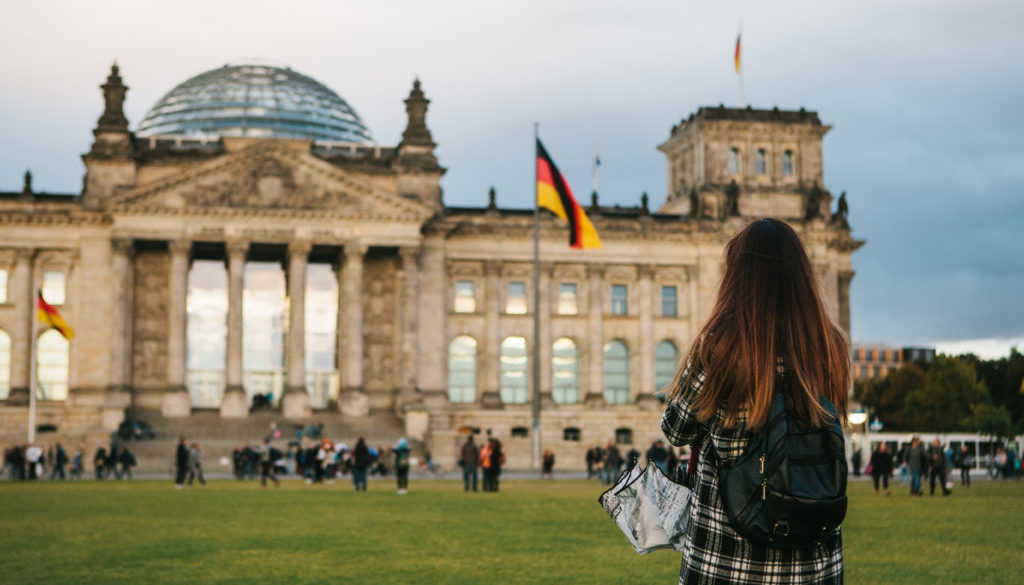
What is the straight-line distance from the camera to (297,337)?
242 ft

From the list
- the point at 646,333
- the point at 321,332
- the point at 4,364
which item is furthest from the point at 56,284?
the point at 646,333

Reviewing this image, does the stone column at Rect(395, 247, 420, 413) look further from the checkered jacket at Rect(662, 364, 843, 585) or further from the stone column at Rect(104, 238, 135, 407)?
the checkered jacket at Rect(662, 364, 843, 585)

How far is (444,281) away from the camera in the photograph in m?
79.1

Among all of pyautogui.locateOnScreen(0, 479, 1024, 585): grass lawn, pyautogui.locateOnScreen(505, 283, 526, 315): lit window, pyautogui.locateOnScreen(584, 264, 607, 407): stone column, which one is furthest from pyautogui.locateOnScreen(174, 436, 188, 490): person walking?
pyautogui.locateOnScreen(584, 264, 607, 407): stone column

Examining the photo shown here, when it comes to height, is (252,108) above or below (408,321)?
above

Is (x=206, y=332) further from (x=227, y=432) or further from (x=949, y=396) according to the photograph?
(x=949, y=396)

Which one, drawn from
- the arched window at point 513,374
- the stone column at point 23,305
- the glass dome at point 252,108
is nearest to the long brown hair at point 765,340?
the stone column at point 23,305

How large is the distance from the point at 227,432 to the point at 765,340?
6552 cm

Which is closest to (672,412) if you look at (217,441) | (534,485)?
(534,485)

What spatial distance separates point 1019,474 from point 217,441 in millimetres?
40919

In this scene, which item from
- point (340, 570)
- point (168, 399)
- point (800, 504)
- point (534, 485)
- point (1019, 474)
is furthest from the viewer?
point (168, 399)

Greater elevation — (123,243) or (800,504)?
(123,243)

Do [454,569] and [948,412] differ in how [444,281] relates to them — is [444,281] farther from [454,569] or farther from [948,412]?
[454,569]

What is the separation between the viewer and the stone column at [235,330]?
71875 millimetres
